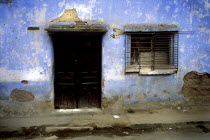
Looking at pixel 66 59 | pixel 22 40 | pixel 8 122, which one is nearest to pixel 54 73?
pixel 66 59

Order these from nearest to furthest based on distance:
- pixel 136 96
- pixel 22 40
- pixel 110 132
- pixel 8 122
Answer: pixel 110 132
pixel 8 122
pixel 22 40
pixel 136 96

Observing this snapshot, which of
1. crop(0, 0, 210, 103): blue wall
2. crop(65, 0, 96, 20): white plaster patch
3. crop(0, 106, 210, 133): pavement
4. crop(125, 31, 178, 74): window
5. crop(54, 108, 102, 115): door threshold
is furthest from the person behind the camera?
crop(125, 31, 178, 74): window

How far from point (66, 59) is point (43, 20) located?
48.3 inches

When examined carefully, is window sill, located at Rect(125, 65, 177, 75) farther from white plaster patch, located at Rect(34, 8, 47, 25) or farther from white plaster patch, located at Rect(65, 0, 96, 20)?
white plaster patch, located at Rect(34, 8, 47, 25)

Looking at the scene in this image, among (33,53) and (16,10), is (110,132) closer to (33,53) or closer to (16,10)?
(33,53)

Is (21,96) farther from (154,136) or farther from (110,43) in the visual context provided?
(154,136)

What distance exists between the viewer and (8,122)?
5492mm

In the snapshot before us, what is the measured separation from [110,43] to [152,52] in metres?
1.26

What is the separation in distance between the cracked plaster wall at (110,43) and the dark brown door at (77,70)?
0.28 meters

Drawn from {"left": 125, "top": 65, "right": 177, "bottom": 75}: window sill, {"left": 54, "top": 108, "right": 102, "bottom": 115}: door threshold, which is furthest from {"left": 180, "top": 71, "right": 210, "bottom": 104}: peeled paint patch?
{"left": 54, "top": 108, "right": 102, "bottom": 115}: door threshold

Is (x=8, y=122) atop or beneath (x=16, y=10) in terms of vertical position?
beneath

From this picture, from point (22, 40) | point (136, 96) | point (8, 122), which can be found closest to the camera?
point (8, 122)

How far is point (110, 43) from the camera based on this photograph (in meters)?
6.10

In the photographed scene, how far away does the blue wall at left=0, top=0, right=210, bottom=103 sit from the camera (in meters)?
5.82
